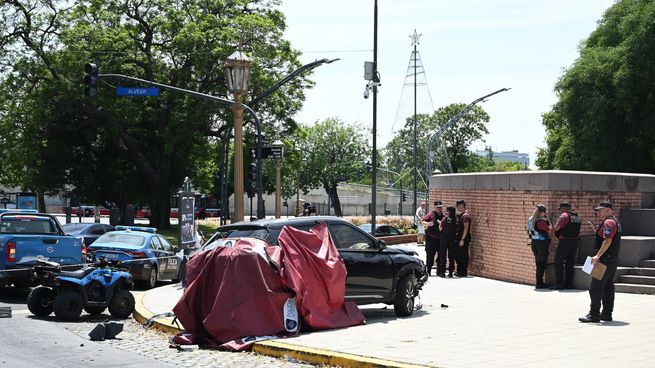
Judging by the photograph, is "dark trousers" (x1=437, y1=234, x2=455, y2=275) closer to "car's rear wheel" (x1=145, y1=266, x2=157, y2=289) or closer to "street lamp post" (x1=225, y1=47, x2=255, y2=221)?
"street lamp post" (x1=225, y1=47, x2=255, y2=221)

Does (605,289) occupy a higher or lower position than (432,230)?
lower

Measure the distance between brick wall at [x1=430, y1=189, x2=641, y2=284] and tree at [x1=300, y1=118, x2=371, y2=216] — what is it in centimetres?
7420

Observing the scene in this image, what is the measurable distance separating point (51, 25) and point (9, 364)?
44.2 meters

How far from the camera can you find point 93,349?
11.8 metres

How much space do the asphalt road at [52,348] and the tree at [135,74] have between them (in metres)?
33.8

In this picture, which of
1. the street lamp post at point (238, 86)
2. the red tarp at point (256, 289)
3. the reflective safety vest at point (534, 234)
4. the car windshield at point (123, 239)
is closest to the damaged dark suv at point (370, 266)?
the red tarp at point (256, 289)

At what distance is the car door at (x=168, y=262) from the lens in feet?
73.0

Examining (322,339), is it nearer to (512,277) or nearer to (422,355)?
(422,355)

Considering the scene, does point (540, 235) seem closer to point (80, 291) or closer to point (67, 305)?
point (80, 291)

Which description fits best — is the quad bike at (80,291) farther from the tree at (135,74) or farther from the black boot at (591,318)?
the tree at (135,74)

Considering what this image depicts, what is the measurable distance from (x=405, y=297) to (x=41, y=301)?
243 inches

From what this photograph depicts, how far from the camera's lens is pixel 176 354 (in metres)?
11.5

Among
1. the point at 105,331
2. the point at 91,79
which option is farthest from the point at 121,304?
the point at 91,79

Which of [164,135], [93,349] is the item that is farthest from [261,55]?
[93,349]
